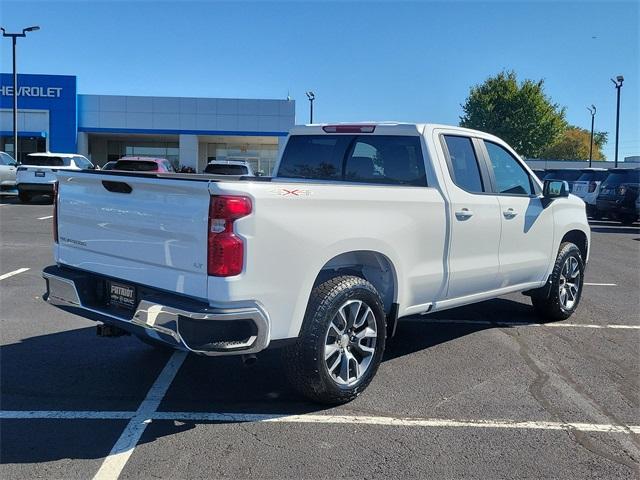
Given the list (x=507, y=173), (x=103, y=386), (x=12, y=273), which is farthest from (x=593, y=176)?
(x=103, y=386)

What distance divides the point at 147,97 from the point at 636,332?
3837 centimetres

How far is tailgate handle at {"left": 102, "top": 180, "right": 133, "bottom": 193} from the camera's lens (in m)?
4.04

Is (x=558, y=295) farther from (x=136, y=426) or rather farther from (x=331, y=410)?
(x=136, y=426)

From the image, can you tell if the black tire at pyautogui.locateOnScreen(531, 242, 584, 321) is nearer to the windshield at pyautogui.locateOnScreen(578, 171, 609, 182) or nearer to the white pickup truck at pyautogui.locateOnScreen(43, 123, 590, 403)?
the white pickup truck at pyautogui.locateOnScreen(43, 123, 590, 403)

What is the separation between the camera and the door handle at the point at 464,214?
5191mm

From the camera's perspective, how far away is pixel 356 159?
568 centimetres

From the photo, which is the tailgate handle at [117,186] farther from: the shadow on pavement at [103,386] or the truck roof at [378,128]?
the truck roof at [378,128]

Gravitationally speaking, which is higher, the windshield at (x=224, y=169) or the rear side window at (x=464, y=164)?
the windshield at (x=224, y=169)

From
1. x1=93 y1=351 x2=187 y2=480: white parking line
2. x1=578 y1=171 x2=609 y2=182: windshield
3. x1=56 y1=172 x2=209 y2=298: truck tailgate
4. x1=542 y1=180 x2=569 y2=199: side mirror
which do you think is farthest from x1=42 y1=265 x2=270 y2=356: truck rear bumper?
x1=578 y1=171 x2=609 y2=182: windshield

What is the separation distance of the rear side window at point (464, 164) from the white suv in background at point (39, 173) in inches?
685

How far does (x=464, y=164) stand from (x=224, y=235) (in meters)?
2.84

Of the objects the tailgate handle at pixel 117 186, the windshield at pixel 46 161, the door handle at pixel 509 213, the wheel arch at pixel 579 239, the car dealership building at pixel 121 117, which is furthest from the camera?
the car dealership building at pixel 121 117

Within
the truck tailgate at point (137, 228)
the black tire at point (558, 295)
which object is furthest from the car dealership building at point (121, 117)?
the truck tailgate at point (137, 228)

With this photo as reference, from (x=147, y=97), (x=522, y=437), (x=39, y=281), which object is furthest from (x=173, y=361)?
(x=147, y=97)
